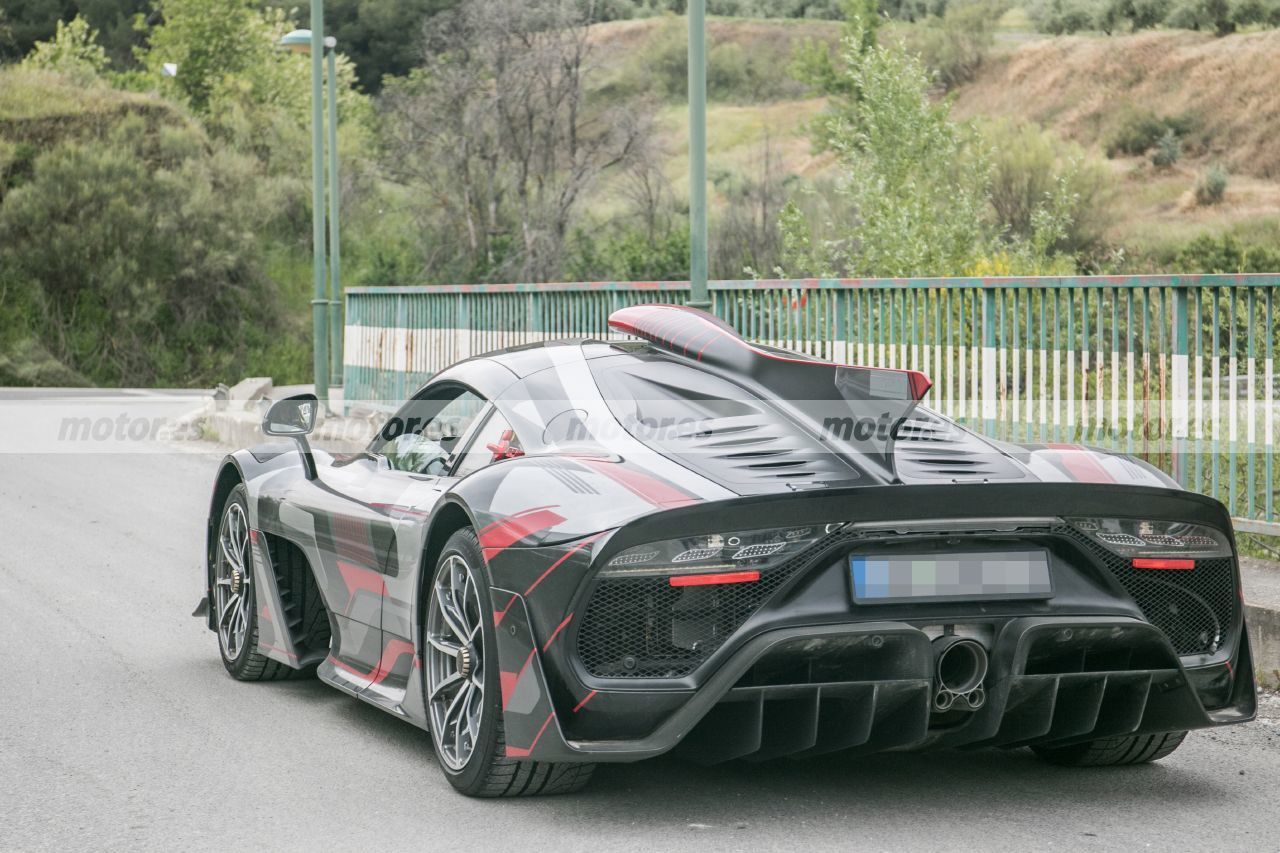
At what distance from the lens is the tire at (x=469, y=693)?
16.0ft

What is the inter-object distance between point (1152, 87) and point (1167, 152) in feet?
33.5

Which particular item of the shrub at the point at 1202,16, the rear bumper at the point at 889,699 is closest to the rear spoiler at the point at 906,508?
the rear bumper at the point at 889,699

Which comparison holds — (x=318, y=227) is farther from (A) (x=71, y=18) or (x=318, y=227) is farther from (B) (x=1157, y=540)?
(A) (x=71, y=18)

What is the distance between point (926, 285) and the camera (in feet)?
35.0

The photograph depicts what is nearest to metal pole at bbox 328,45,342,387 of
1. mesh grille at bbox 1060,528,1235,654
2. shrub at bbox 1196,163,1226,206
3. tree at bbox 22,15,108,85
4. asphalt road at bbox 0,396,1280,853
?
Result: asphalt road at bbox 0,396,1280,853

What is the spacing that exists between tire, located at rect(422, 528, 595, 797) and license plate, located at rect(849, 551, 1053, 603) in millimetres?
1030

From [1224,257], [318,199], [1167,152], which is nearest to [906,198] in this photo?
[318,199]

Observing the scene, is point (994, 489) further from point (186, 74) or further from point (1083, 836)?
point (186, 74)

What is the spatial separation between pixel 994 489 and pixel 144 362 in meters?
37.7

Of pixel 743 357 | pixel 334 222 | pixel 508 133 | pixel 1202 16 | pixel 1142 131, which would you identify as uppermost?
pixel 1202 16

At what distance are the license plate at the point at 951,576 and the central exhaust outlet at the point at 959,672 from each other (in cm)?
12

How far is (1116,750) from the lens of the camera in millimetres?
5512

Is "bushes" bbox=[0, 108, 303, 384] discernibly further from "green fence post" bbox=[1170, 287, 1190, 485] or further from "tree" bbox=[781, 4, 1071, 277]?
"green fence post" bbox=[1170, 287, 1190, 485]

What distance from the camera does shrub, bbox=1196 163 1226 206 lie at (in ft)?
208
